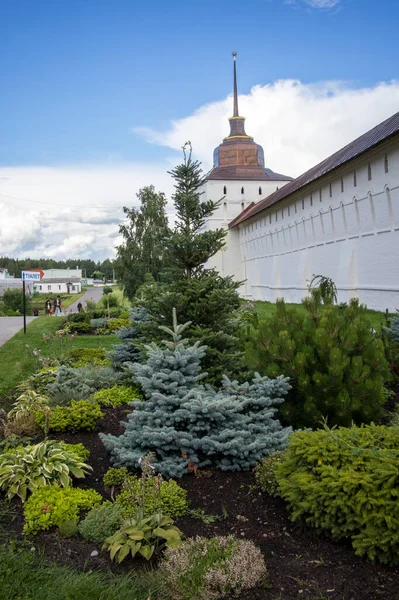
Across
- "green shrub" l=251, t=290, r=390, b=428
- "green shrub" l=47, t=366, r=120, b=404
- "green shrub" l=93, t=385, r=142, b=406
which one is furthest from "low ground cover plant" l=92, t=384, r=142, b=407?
"green shrub" l=251, t=290, r=390, b=428

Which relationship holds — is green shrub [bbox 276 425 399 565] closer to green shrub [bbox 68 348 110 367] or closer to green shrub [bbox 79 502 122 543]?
green shrub [bbox 79 502 122 543]

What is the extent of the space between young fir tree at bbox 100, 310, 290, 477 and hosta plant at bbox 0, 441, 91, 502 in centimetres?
42

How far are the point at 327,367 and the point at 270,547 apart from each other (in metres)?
2.52

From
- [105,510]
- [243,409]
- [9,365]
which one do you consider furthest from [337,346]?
[9,365]

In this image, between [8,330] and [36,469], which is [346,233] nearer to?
[8,330]

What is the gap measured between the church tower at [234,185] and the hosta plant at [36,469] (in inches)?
1981

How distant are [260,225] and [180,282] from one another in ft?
121

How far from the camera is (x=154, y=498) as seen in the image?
4.57 meters

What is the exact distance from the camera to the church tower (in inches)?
2243

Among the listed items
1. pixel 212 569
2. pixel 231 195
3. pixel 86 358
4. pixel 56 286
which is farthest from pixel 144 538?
pixel 56 286

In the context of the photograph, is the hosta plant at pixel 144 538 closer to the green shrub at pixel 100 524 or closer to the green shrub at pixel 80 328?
the green shrub at pixel 100 524

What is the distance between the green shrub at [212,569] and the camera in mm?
3551

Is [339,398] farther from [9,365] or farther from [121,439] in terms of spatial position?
[9,365]

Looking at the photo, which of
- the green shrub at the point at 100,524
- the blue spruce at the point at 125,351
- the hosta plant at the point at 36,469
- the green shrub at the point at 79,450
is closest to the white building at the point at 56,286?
the blue spruce at the point at 125,351
